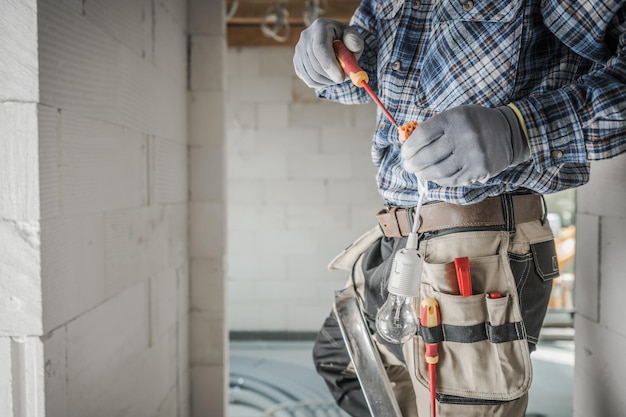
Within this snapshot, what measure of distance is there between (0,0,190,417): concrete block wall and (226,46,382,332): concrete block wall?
2.27 metres

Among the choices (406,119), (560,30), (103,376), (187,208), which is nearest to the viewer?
(560,30)

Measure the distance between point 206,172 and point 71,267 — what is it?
106cm

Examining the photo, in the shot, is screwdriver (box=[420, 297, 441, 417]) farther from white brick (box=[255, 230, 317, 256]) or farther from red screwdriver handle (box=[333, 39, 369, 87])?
white brick (box=[255, 230, 317, 256])

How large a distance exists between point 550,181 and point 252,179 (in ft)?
10.7

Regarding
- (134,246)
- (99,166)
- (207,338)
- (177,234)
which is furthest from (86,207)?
(207,338)

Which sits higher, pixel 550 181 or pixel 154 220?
pixel 550 181

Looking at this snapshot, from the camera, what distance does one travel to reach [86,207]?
3.47ft

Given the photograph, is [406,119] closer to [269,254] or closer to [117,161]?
[117,161]

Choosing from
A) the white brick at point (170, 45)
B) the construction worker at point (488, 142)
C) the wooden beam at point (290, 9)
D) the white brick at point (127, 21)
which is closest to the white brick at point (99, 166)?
the white brick at point (127, 21)

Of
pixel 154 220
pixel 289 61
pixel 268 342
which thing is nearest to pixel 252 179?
pixel 289 61

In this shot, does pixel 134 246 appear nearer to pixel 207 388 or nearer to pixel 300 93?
pixel 207 388

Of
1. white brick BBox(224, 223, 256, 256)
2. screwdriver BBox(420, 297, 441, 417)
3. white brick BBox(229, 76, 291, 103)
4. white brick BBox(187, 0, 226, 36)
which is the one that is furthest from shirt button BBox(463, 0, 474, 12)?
white brick BBox(224, 223, 256, 256)

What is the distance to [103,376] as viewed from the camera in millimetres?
1162

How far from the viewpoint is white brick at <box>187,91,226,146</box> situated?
2.00 metres
